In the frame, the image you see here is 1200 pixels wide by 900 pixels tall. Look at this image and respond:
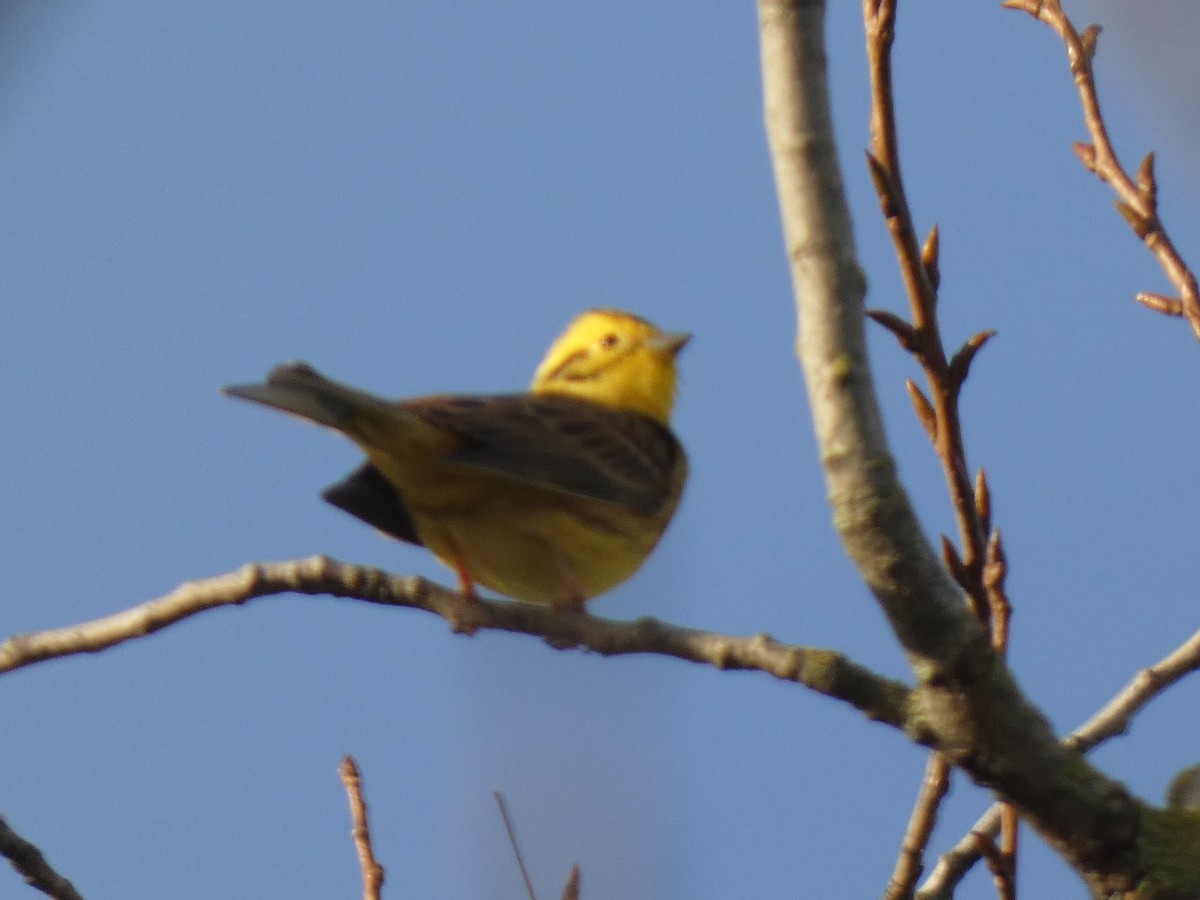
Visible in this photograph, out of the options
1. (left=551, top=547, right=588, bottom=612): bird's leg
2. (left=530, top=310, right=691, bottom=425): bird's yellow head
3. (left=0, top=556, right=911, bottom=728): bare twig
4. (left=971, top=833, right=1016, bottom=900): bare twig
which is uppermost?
(left=530, top=310, right=691, bottom=425): bird's yellow head

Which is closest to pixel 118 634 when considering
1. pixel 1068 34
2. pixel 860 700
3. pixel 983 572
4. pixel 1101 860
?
pixel 860 700

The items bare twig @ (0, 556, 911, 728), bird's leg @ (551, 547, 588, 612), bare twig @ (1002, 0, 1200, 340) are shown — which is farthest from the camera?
bird's leg @ (551, 547, 588, 612)

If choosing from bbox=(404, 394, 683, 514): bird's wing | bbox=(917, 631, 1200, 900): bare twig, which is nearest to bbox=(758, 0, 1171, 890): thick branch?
bbox=(917, 631, 1200, 900): bare twig

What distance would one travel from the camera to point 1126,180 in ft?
12.2

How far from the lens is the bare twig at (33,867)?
2752 millimetres

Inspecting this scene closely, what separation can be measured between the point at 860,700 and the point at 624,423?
293 cm

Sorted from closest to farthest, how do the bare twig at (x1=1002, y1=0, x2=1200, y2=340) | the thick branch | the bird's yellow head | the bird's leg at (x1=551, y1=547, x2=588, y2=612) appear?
the thick branch
the bare twig at (x1=1002, y1=0, x2=1200, y2=340)
the bird's leg at (x1=551, y1=547, x2=588, y2=612)
the bird's yellow head

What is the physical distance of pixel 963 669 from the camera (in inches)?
98.9

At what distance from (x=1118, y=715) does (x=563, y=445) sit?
1.95 m

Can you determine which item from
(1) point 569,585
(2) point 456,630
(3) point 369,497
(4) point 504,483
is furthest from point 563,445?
(2) point 456,630

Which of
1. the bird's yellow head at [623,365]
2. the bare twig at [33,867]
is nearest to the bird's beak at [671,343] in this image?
the bird's yellow head at [623,365]

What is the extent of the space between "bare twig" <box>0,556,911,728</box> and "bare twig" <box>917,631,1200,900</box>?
85 centimetres

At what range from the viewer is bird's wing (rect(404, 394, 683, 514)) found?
4270 mm

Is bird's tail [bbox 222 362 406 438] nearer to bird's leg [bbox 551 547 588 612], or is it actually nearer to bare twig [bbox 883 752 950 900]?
bird's leg [bbox 551 547 588 612]
